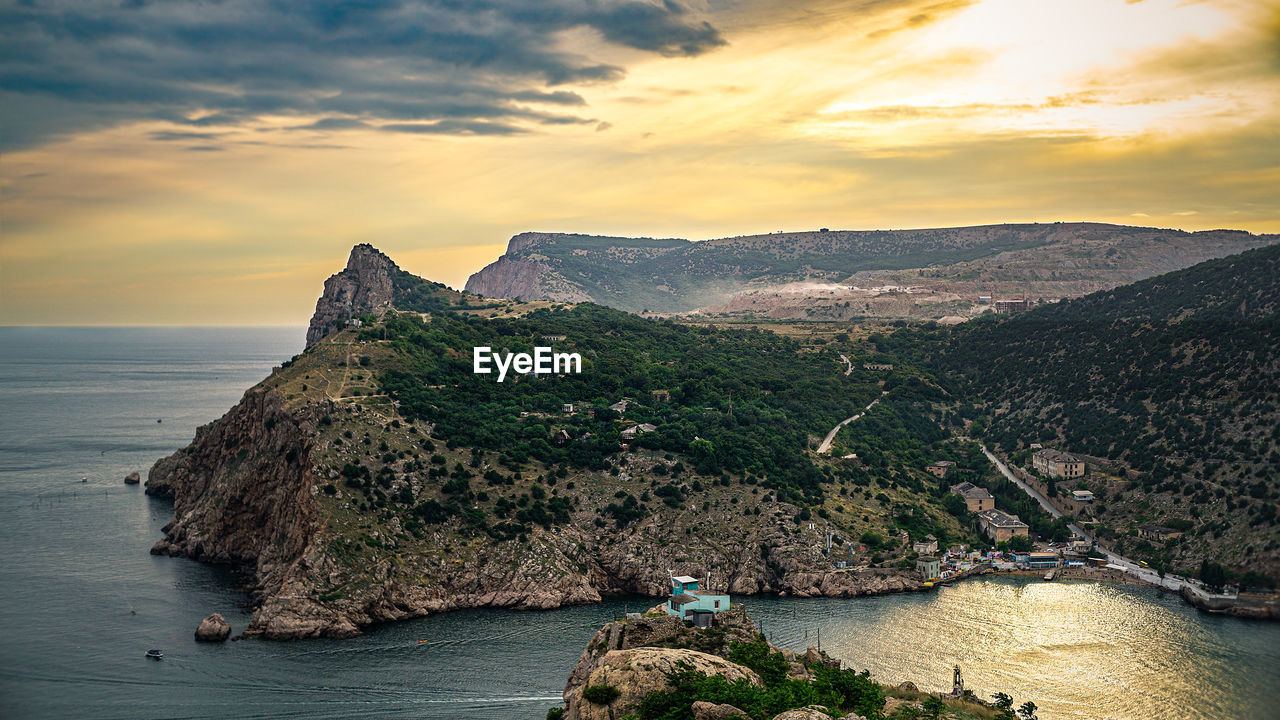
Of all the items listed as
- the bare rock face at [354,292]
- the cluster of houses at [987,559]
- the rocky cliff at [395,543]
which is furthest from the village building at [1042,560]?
the bare rock face at [354,292]

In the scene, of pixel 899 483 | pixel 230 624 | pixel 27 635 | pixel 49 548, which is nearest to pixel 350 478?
pixel 230 624

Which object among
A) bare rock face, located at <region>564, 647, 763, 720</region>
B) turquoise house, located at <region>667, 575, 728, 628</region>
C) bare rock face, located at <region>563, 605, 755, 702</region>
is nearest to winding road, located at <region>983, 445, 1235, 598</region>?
bare rock face, located at <region>563, 605, 755, 702</region>

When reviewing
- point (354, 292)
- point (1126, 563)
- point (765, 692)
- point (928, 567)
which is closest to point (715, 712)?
point (765, 692)

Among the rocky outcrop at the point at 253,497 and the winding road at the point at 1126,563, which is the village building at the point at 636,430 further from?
the winding road at the point at 1126,563

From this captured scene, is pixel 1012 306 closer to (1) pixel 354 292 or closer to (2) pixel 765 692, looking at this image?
(1) pixel 354 292

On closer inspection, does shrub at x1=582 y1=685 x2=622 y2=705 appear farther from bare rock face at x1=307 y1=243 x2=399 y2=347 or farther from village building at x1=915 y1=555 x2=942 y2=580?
bare rock face at x1=307 y1=243 x2=399 y2=347

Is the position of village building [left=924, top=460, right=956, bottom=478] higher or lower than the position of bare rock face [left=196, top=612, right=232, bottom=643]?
higher
